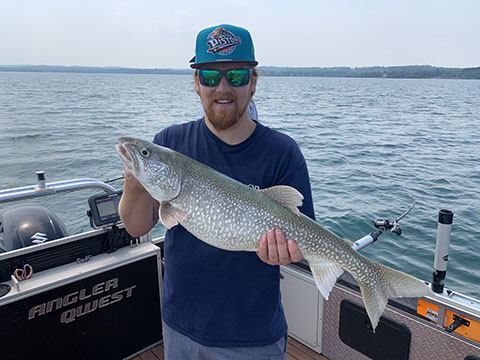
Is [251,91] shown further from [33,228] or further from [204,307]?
[33,228]

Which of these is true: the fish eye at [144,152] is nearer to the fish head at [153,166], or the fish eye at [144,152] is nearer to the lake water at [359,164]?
the fish head at [153,166]

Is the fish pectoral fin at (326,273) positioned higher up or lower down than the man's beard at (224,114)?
lower down

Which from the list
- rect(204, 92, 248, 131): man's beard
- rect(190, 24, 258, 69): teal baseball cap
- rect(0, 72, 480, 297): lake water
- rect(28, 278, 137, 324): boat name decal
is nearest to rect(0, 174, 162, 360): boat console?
rect(28, 278, 137, 324): boat name decal

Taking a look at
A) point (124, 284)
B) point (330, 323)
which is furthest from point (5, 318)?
point (330, 323)

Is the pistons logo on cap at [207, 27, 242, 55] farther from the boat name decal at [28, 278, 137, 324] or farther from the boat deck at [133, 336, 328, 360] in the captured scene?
the boat deck at [133, 336, 328, 360]

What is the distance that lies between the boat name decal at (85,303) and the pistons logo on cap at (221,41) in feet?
8.72

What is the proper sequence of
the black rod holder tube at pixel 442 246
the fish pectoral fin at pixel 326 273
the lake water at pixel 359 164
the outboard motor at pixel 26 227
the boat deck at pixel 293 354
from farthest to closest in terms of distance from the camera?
the lake water at pixel 359 164 < the outboard motor at pixel 26 227 < the boat deck at pixel 293 354 < the black rod holder tube at pixel 442 246 < the fish pectoral fin at pixel 326 273

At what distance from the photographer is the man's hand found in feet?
7.41

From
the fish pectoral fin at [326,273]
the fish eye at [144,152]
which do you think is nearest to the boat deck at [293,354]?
the fish pectoral fin at [326,273]

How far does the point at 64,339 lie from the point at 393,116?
33230 mm

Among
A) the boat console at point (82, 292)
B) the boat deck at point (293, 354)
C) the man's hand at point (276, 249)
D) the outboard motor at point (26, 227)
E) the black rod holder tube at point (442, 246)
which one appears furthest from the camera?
the outboard motor at point (26, 227)

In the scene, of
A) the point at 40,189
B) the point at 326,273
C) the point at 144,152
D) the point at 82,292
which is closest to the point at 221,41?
the point at 144,152

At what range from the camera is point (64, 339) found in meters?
3.58

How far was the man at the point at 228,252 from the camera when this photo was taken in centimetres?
235
